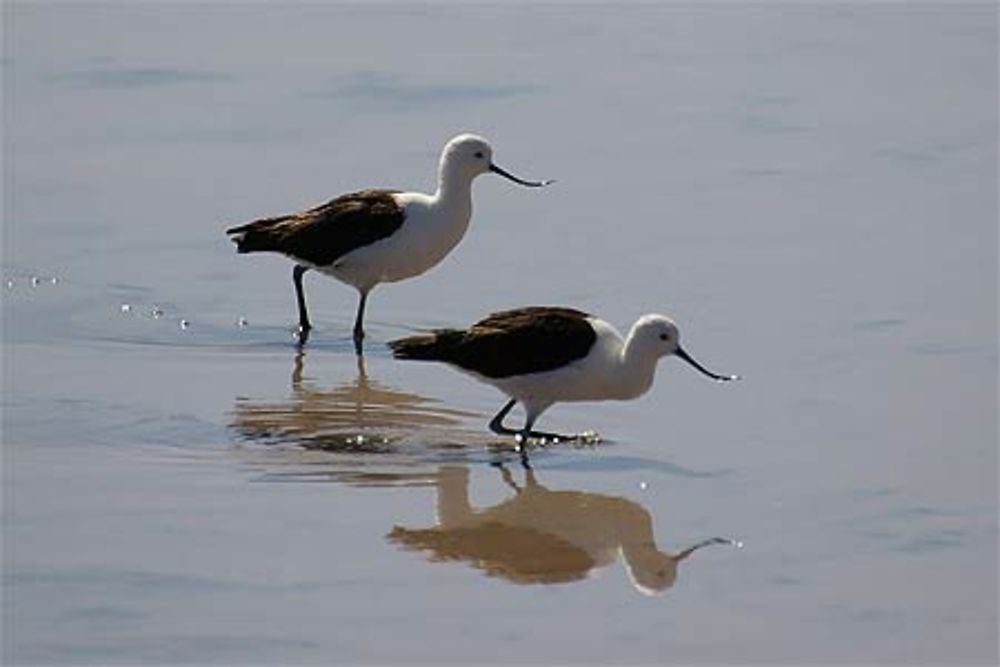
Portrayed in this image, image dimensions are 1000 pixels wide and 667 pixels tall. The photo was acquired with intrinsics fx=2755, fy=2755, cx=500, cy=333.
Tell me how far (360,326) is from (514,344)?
6.74ft

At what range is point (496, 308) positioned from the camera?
39.9 ft

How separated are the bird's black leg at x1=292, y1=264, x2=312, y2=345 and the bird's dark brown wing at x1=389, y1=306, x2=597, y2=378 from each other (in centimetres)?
184

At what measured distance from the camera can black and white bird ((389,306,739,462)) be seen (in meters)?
10.2

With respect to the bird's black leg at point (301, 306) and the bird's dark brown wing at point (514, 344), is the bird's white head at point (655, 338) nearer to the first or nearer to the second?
the bird's dark brown wing at point (514, 344)

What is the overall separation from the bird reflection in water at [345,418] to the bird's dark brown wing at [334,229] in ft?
3.37

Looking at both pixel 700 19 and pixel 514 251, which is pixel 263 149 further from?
pixel 700 19

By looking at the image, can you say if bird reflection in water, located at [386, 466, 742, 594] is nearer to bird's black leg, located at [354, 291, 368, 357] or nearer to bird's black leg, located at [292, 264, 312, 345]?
bird's black leg, located at [354, 291, 368, 357]

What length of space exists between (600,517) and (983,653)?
182 cm

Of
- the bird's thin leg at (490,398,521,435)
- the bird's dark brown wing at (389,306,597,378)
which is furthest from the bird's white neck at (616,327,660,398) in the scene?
the bird's thin leg at (490,398,521,435)

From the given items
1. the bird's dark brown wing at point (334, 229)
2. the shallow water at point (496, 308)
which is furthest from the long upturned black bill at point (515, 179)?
the bird's dark brown wing at point (334, 229)

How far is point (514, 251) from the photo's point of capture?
13.2 m

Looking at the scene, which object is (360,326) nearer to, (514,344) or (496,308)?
(496,308)

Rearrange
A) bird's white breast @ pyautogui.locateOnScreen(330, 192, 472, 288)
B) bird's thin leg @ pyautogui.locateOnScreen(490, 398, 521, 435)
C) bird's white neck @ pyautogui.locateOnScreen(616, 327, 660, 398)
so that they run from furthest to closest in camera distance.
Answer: bird's white breast @ pyautogui.locateOnScreen(330, 192, 472, 288) → bird's thin leg @ pyautogui.locateOnScreen(490, 398, 521, 435) → bird's white neck @ pyautogui.locateOnScreen(616, 327, 660, 398)

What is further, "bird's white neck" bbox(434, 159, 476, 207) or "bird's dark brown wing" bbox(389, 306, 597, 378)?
"bird's white neck" bbox(434, 159, 476, 207)
